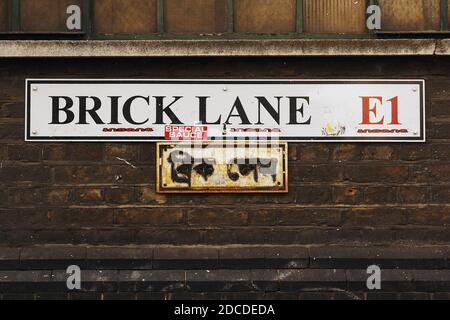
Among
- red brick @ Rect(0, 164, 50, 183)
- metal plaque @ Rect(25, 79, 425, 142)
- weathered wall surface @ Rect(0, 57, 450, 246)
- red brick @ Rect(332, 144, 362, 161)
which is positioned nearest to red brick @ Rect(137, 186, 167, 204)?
weathered wall surface @ Rect(0, 57, 450, 246)

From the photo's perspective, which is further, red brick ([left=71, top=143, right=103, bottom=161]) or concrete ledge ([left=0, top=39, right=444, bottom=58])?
red brick ([left=71, top=143, right=103, bottom=161])

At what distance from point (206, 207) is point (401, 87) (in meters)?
1.87

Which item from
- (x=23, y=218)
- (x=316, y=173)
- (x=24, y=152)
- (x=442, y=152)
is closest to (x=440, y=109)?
(x=442, y=152)

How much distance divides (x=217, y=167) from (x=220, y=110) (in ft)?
1.53

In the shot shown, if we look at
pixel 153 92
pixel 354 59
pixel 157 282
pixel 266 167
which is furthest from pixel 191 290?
pixel 354 59

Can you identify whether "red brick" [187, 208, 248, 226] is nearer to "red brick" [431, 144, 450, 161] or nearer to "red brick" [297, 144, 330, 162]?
"red brick" [297, 144, 330, 162]

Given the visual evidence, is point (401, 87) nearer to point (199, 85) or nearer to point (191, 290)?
point (199, 85)

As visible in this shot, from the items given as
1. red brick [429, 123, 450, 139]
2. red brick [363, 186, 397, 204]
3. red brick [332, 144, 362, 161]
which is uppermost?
red brick [429, 123, 450, 139]

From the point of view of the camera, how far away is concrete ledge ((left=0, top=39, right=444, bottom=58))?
5598 mm

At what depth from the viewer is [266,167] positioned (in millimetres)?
5695

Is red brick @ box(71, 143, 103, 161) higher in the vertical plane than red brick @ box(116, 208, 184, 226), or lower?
higher
